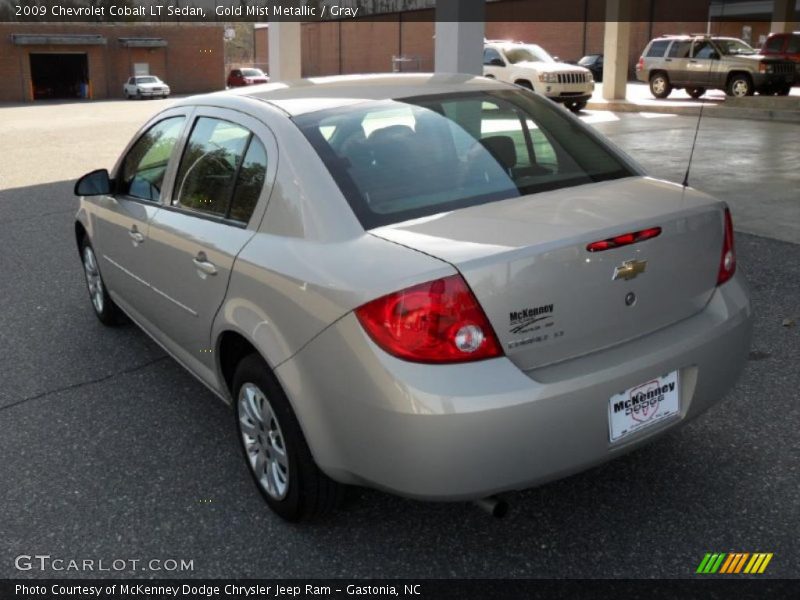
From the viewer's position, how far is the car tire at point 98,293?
212 inches

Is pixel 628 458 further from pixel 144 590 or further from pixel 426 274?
pixel 144 590

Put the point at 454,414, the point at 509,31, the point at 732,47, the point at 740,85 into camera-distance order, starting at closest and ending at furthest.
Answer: the point at 454,414
the point at 740,85
the point at 732,47
the point at 509,31

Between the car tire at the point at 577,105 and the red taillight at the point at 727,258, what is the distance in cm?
2117

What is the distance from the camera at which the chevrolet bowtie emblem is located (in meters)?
2.75

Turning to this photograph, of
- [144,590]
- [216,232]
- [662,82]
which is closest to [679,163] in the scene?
[216,232]

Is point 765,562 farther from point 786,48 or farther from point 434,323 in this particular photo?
point 786,48

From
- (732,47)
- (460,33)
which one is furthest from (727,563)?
(732,47)

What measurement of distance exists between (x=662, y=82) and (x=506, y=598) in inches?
1060

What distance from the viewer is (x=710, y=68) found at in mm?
25438

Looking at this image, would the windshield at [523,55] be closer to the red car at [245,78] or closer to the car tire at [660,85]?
the car tire at [660,85]

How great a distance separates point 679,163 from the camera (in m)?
12.4

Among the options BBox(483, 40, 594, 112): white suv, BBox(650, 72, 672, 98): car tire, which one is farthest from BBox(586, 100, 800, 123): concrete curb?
BBox(650, 72, 672, 98): car tire

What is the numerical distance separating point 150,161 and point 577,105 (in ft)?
70.2

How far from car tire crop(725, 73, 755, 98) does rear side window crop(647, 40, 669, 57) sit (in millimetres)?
2572
